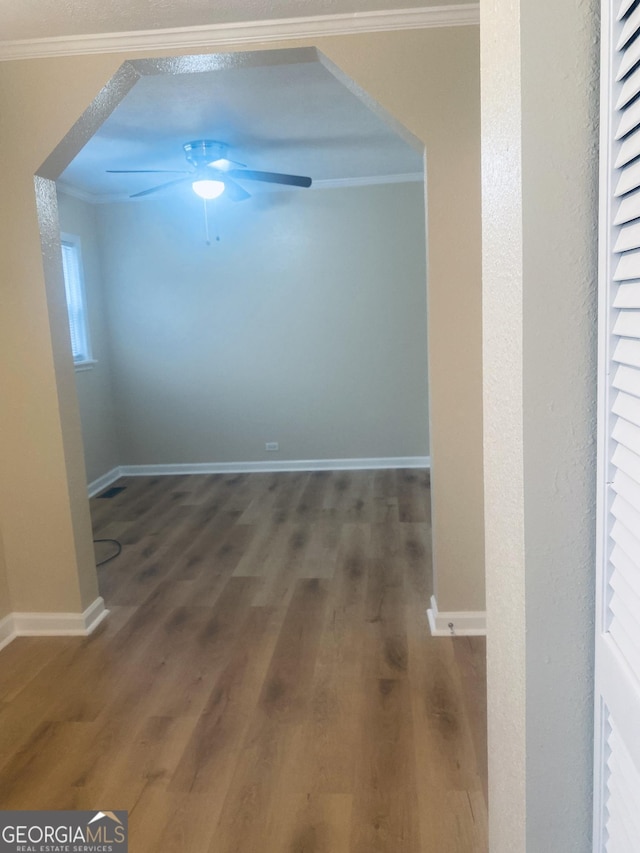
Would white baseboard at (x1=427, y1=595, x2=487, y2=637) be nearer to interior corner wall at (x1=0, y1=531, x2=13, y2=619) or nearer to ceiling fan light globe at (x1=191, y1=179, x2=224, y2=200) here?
interior corner wall at (x1=0, y1=531, x2=13, y2=619)

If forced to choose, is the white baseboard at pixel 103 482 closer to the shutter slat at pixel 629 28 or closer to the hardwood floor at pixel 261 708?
the hardwood floor at pixel 261 708

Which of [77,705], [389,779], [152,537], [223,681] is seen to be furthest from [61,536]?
[389,779]

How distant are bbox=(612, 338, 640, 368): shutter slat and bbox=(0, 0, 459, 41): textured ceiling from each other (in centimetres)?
208

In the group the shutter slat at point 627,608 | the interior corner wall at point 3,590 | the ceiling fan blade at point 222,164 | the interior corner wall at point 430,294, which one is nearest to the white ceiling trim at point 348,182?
the ceiling fan blade at point 222,164

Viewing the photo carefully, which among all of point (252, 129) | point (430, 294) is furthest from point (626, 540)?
point (252, 129)

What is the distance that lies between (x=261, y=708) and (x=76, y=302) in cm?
413

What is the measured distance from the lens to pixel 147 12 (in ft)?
7.55

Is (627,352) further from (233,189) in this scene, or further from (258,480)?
(258,480)

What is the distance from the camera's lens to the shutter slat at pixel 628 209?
28.9 inches

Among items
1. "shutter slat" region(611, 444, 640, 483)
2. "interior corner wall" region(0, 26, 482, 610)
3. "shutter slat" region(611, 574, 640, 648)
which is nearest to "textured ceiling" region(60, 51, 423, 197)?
"interior corner wall" region(0, 26, 482, 610)

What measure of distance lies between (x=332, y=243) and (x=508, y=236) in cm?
474

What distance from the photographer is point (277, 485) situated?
Result: 212 inches

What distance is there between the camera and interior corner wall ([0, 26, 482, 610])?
247 centimetres

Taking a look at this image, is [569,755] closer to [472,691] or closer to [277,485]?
[472,691]
